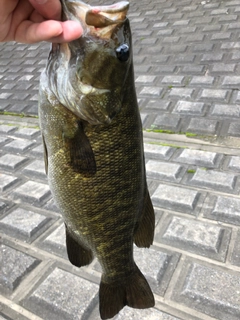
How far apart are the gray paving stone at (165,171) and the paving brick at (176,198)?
16cm

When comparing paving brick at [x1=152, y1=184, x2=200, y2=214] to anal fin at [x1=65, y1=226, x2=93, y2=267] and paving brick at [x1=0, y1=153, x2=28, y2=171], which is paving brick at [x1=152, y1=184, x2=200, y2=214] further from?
paving brick at [x1=0, y1=153, x2=28, y2=171]

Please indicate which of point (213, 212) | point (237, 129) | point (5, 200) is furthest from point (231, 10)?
point (5, 200)

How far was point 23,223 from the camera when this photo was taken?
3127mm

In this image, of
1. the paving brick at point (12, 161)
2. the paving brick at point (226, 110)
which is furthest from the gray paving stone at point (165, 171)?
the paving brick at point (12, 161)

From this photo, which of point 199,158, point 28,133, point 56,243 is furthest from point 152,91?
point 56,243

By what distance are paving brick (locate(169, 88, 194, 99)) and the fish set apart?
3249mm

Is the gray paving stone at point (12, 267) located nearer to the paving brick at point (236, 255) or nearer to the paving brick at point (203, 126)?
the paving brick at point (236, 255)

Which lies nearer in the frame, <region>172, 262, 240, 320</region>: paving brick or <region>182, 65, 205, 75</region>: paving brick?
<region>172, 262, 240, 320</region>: paving brick

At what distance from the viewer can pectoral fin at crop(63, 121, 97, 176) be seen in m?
1.36

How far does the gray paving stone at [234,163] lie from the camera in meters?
3.33

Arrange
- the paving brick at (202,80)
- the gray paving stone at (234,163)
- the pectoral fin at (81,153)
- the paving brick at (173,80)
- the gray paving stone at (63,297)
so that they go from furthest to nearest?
the paving brick at (173,80), the paving brick at (202,80), the gray paving stone at (234,163), the gray paving stone at (63,297), the pectoral fin at (81,153)

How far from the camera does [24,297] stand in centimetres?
248

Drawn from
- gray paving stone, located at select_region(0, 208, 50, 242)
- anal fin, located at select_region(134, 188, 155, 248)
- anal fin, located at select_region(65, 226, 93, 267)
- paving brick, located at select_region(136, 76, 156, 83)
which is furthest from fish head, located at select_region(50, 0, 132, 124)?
paving brick, located at select_region(136, 76, 156, 83)

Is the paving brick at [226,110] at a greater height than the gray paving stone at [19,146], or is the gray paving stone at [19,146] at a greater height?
the paving brick at [226,110]
